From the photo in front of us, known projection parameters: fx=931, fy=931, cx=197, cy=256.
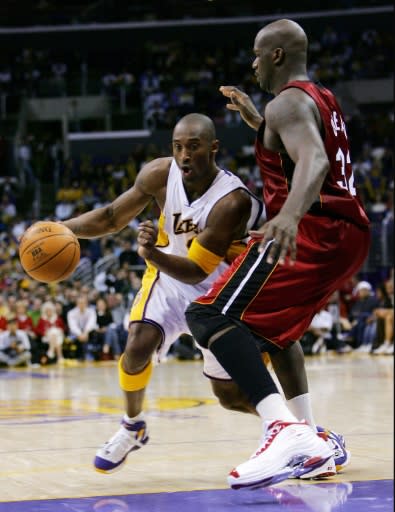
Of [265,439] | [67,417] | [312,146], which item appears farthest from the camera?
[67,417]

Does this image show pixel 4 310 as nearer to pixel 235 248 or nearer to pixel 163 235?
pixel 163 235

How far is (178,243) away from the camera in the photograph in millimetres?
4734

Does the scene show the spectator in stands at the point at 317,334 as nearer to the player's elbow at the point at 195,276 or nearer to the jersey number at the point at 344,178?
the player's elbow at the point at 195,276

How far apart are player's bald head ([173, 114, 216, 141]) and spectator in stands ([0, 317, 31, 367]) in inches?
404

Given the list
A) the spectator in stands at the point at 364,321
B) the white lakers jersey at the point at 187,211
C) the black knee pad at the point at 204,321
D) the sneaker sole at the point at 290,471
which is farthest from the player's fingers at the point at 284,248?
the spectator in stands at the point at 364,321

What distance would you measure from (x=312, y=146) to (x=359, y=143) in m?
21.0

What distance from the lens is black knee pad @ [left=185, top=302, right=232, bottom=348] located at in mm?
3807

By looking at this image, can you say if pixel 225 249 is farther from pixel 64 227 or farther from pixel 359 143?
pixel 359 143

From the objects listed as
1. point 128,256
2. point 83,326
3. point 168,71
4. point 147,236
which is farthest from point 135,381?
point 168,71

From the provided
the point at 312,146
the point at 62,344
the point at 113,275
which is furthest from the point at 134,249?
the point at 312,146

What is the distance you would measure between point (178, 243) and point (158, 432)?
193 cm

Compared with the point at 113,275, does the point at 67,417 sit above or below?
above

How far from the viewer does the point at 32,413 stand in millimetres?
7539

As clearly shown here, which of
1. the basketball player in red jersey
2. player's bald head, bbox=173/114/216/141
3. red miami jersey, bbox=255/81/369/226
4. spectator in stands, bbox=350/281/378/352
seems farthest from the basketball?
spectator in stands, bbox=350/281/378/352
